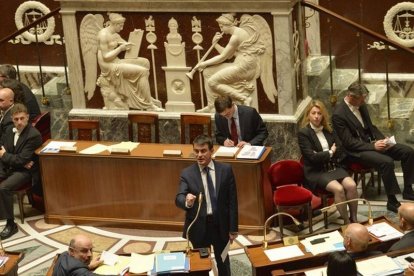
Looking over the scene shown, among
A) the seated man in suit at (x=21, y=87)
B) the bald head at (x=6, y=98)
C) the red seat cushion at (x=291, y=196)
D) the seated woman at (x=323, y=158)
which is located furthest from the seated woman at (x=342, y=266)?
the seated man in suit at (x=21, y=87)

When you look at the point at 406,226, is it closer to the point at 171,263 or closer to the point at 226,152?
the point at 171,263

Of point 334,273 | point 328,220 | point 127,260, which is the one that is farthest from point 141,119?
point 334,273

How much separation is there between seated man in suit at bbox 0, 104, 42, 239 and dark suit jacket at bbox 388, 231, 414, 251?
15.1 feet

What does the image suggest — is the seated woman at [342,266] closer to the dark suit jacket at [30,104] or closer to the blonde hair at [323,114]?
the blonde hair at [323,114]

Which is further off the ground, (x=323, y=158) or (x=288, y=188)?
(x=323, y=158)

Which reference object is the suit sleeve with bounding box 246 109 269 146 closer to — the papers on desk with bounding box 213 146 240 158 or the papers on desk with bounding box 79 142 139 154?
the papers on desk with bounding box 213 146 240 158

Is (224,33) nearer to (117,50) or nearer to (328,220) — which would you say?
(117,50)

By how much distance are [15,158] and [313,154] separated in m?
3.36

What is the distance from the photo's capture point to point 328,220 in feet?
34.1

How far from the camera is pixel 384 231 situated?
8.51m

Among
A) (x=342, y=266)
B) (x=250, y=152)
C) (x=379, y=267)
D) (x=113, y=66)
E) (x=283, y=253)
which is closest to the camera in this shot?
(x=342, y=266)

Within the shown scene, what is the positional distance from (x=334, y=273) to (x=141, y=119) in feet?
16.7

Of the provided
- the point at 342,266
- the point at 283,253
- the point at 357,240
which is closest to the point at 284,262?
the point at 283,253

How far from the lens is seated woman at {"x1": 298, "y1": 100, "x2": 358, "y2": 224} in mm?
9984
